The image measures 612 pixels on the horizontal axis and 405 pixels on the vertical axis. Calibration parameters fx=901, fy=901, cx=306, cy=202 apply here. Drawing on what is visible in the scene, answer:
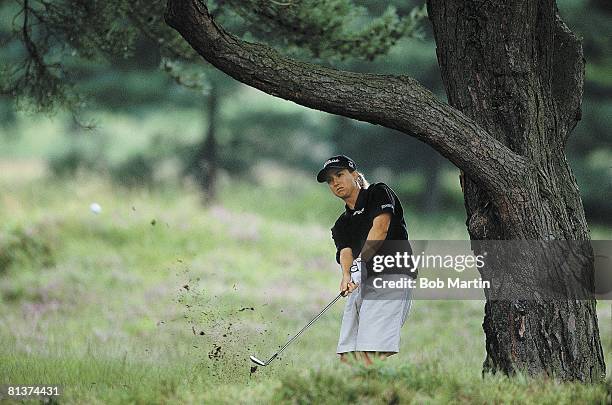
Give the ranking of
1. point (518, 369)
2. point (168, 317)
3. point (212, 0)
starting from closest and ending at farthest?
point (518, 369)
point (212, 0)
point (168, 317)

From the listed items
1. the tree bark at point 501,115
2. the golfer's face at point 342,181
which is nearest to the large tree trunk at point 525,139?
the tree bark at point 501,115

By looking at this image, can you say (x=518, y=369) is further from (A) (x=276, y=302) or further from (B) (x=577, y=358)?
(A) (x=276, y=302)

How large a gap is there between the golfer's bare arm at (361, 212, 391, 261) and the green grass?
2.55ft

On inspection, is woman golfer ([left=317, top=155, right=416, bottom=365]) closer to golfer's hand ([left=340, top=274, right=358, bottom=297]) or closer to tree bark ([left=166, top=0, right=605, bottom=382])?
golfer's hand ([left=340, top=274, right=358, bottom=297])

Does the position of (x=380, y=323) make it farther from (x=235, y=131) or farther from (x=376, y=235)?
(x=235, y=131)

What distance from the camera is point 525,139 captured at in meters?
5.85

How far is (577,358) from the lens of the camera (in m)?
5.68

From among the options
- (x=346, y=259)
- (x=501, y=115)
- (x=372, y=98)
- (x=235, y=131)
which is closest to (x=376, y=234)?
(x=346, y=259)

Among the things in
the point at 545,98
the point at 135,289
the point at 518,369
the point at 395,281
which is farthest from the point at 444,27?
the point at 135,289

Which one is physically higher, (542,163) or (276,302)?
(276,302)

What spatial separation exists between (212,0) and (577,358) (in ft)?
14.9

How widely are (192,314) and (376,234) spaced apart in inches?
232

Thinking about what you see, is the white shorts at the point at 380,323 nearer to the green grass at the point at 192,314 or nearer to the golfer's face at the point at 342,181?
the green grass at the point at 192,314

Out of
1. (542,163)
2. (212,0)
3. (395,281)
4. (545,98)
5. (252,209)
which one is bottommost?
(395,281)
